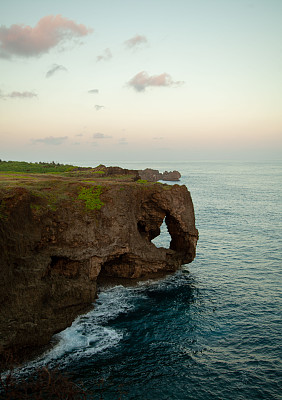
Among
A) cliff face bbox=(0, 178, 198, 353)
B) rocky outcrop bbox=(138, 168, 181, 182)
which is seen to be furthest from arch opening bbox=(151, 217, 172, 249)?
rocky outcrop bbox=(138, 168, 181, 182)

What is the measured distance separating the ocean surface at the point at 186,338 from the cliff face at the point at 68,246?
195 cm

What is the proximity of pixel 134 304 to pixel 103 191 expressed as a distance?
10444mm

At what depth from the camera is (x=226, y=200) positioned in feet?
282

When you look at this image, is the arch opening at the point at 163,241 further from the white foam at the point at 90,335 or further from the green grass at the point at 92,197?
the green grass at the point at 92,197

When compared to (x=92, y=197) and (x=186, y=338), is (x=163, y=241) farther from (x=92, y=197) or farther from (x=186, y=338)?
(x=186, y=338)

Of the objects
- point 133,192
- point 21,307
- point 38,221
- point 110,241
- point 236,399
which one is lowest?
point 236,399

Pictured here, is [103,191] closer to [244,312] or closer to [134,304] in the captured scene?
[134,304]

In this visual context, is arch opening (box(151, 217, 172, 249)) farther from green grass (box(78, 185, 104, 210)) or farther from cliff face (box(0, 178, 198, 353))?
green grass (box(78, 185, 104, 210))

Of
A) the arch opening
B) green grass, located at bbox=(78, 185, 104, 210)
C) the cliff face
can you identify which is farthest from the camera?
the arch opening

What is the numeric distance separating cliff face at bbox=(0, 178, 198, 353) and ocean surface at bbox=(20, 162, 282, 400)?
1947 millimetres

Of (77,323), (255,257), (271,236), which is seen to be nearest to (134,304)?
(77,323)

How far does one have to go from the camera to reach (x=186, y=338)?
21.1 meters

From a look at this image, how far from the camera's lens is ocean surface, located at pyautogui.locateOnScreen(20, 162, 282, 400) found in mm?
16781

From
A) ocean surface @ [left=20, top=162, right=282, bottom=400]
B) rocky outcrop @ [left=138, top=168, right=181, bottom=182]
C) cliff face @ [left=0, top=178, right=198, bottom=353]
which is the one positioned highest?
rocky outcrop @ [left=138, top=168, right=181, bottom=182]
